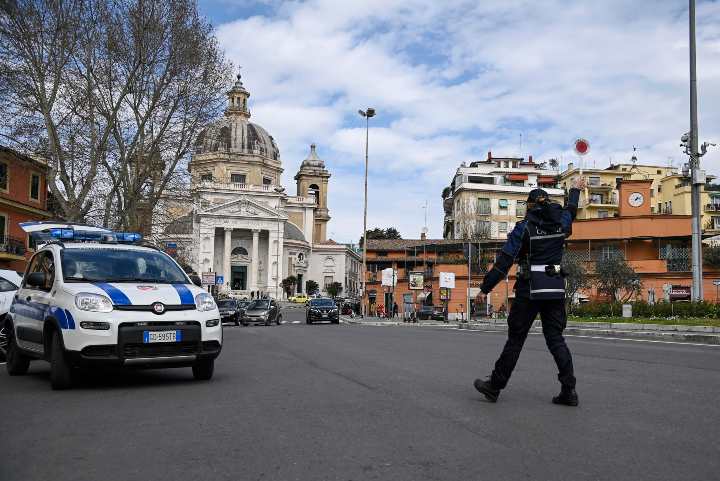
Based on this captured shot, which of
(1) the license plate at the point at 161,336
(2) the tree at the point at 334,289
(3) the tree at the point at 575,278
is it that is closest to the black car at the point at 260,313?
(3) the tree at the point at 575,278

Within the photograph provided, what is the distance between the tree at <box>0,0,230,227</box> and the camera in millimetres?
27016

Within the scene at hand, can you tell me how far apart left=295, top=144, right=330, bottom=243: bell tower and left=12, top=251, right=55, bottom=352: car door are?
379 feet

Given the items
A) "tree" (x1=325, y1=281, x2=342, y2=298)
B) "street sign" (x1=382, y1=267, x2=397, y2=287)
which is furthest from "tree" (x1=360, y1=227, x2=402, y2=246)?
"street sign" (x1=382, y1=267, x2=397, y2=287)

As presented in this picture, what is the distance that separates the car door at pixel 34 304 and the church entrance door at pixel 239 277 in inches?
3859

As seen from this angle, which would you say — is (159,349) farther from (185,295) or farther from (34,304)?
(34,304)

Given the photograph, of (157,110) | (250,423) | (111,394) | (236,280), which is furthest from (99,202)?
(236,280)

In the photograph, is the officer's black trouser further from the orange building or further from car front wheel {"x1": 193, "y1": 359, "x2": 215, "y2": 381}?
the orange building

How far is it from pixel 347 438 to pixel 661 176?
3441 inches

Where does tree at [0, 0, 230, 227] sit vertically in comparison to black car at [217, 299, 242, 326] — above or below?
above

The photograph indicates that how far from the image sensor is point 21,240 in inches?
1730

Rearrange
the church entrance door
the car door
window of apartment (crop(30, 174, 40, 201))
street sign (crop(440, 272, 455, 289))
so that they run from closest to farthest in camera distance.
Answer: the car door
window of apartment (crop(30, 174, 40, 201))
street sign (crop(440, 272, 455, 289))
the church entrance door

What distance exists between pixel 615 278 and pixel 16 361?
34456 mm

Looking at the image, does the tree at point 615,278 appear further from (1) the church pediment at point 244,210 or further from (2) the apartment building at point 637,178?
(1) the church pediment at point 244,210

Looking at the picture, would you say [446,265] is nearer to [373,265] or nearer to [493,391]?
[373,265]
